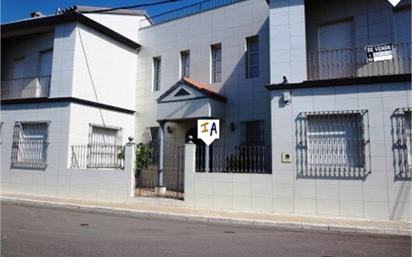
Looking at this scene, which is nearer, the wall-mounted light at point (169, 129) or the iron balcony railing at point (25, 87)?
the iron balcony railing at point (25, 87)

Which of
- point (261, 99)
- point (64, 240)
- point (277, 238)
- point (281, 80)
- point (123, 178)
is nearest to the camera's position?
point (64, 240)

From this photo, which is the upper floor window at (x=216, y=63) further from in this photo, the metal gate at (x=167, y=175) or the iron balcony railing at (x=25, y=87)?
the iron balcony railing at (x=25, y=87)

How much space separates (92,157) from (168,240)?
25.9 feet

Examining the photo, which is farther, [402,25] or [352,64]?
[352,64]

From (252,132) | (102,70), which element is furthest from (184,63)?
(252,132)

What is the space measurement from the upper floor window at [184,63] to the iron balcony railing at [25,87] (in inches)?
237

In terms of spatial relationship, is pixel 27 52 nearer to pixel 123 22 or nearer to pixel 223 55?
pixel 123 22

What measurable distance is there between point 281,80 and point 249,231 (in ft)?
16.3

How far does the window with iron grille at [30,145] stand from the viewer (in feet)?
46.1

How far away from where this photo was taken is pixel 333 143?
10.1 m

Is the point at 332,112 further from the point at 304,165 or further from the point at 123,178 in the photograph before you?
the point at 123,178

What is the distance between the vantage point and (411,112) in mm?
9445

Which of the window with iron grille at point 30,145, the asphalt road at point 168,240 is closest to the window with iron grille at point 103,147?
the window with iron grille at point 30,145

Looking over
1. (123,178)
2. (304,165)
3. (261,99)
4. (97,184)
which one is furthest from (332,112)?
(97,184)
